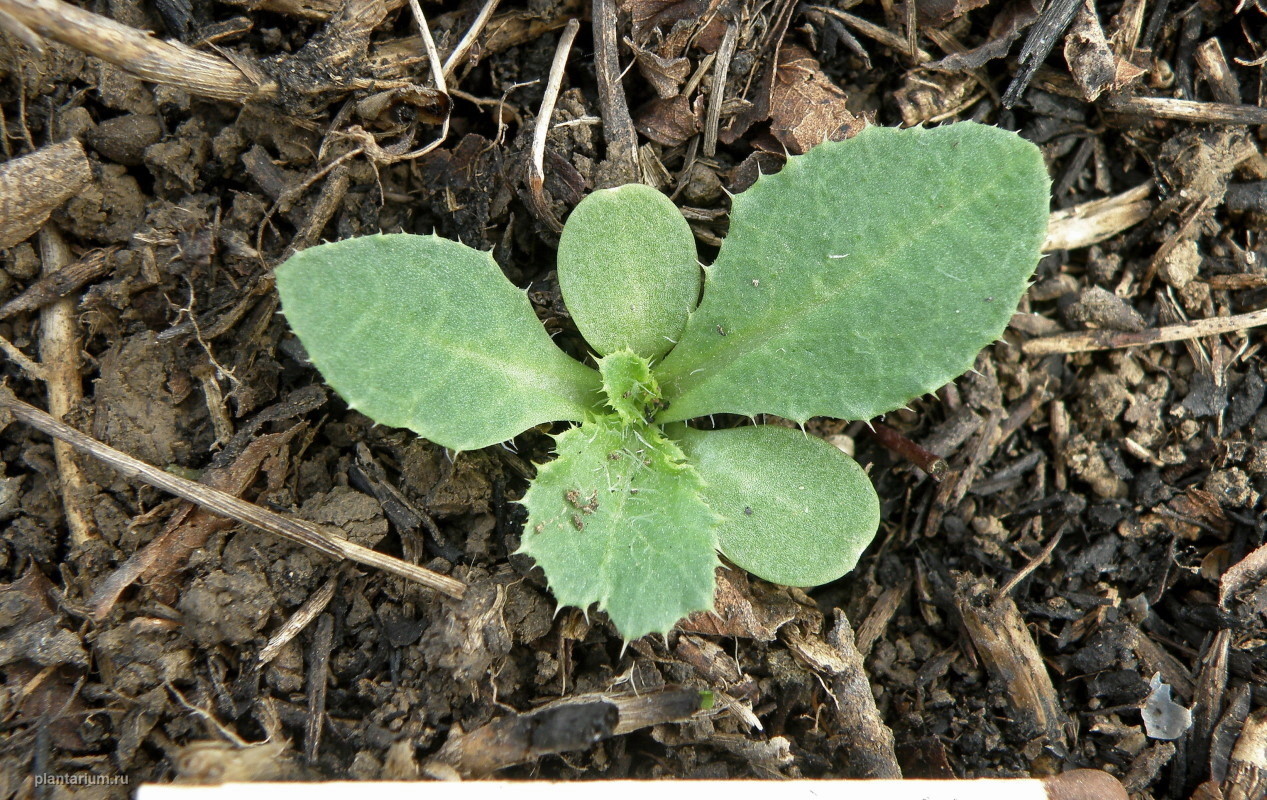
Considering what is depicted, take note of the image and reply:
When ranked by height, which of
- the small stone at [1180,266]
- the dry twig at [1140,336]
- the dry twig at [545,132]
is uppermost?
the dry twig at [545,132]

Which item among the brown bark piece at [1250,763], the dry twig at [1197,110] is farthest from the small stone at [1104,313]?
the brown bark piece at [1250,763]

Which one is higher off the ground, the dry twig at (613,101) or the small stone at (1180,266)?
the dry twig at (613,101)

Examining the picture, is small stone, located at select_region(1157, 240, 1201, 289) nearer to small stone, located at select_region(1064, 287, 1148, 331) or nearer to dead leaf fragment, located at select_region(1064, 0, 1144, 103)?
small stone, located at select_region(1064, 287, 1148, 331)

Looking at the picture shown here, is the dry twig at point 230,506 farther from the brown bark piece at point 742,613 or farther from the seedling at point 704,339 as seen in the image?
the brown bark piece at point 742,613

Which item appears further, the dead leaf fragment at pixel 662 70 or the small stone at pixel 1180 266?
the small stone at pixel 1180 266

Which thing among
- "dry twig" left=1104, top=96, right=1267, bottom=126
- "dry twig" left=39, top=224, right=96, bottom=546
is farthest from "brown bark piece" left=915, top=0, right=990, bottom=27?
"dry twig" left=39, top=224, right=96, bottom=546

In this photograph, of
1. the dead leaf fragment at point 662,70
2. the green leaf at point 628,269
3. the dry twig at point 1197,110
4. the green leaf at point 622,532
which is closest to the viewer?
the green leaf at point 622,532

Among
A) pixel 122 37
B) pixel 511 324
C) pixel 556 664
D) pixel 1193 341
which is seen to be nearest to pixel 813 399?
pixel 511 324
